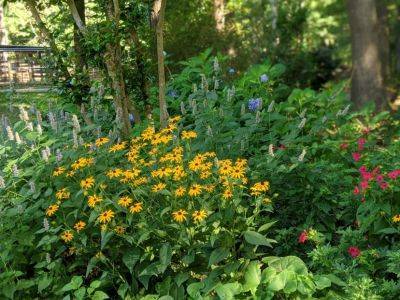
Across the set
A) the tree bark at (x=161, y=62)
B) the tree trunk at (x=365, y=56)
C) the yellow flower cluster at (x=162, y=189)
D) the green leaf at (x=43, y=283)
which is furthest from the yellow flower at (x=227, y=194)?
the tree trunk at (x=365, y=56)

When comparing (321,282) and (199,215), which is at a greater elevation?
(199,215)

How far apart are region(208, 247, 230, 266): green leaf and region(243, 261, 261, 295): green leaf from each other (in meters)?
0.15

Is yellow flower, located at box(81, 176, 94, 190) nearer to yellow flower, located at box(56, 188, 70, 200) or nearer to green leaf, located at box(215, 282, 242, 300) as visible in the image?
yellow flower, located at box(56, 188, 70, 200)

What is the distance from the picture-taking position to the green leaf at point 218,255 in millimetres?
3055

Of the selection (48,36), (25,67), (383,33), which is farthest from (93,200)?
(383,33)

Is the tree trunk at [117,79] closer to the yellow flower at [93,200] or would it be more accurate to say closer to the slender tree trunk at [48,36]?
the slender tree trunk at [48,36]

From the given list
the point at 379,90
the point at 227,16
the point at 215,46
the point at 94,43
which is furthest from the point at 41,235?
the point at 227,16

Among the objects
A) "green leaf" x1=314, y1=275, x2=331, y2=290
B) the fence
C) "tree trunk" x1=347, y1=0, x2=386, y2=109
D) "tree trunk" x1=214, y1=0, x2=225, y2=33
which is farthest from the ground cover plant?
"tree trunk" x1=214, y1=0, x2=225, y2=33

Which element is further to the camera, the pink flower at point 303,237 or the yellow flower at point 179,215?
the pink flower at point 303,237

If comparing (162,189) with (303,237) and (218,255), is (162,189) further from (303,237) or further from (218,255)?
(303,237)

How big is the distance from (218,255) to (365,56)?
9735 mm

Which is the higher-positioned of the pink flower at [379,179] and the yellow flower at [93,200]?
the yellow flower at [93,200]

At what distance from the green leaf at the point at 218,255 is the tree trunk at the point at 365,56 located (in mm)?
9502

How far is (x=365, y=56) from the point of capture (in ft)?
38.8
